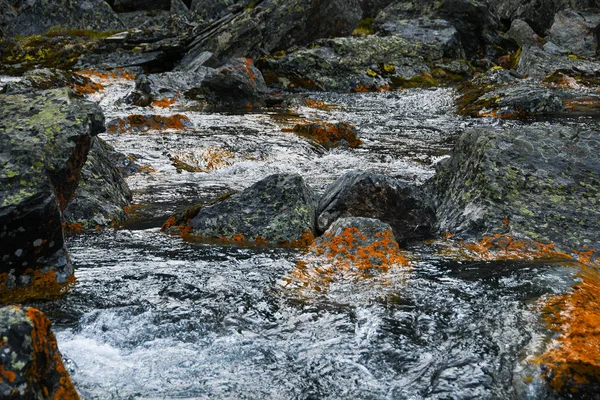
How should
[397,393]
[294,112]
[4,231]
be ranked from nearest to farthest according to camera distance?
[397,393], [4,231], [294,112]

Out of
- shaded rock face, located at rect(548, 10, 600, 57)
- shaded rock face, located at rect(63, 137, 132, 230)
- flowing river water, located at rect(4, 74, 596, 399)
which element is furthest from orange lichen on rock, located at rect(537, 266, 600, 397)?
shaded rock face, located at rect(548, 10, 600, 57)

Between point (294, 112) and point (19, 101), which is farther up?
point (19, 101)

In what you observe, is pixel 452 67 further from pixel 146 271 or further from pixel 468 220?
pixel 146 271

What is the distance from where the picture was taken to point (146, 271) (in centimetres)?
569

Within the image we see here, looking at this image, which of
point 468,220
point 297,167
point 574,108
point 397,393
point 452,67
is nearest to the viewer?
point 397,393

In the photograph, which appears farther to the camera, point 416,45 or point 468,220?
point 416,45

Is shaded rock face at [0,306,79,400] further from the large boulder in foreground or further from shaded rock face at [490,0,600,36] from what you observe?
shaded rock face at [490,0,600,36]

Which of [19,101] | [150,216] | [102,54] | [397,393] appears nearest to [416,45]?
[102,54]

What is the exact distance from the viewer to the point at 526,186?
7.06 metres

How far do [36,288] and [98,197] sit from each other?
9.65 ft

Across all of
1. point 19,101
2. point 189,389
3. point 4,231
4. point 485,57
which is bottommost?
point 485,57

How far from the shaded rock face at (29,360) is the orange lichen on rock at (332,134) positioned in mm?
10715

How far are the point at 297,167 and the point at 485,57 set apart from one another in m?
19.6

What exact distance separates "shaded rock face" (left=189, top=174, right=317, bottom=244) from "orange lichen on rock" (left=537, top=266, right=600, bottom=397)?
323 centimetres
